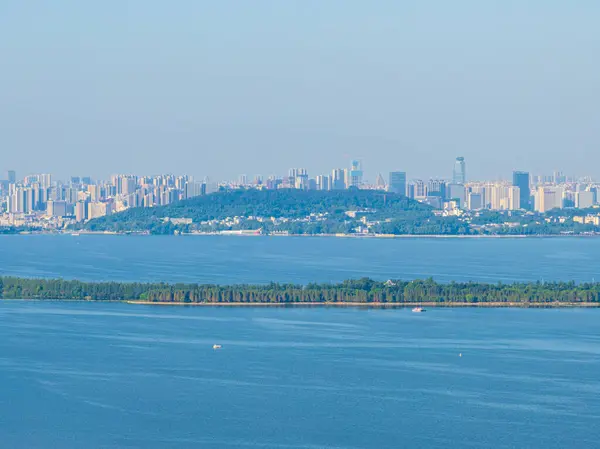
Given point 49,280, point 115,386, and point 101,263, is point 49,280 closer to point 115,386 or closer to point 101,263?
point 101,263

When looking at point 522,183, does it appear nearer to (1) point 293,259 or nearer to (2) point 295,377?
(1) point 293,259

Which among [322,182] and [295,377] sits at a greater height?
[322,182]

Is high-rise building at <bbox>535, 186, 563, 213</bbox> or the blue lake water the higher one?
high-rise building at <bbox>535, 186, 563, 213</bbox>

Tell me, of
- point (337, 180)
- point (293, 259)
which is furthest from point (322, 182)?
point (293, 259)

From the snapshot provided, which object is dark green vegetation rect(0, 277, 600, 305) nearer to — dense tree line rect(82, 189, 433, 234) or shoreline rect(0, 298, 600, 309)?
shoreline rect(0, 298, 600, 309)

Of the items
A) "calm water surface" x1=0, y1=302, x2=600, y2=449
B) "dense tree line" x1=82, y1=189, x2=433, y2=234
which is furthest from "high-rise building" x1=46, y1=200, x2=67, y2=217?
"calm water surface" x1=0, y1=302, x2=600, y2=449

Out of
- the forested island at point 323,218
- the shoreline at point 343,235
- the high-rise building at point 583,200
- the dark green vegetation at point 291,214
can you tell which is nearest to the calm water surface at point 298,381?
the shoreline at point 343,235

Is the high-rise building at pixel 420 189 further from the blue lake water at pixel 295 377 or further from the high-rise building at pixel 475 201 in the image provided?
the blue lake water at pixel 295 377
